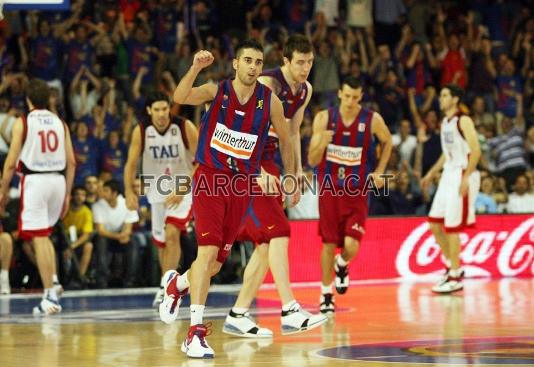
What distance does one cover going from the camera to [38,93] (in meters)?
12.8

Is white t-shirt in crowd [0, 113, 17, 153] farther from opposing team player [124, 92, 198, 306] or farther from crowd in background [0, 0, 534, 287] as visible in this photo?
opposing team player [124, 92, 198, 306]

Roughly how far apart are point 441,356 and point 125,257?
8.49 meters

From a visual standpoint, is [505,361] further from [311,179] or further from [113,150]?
[113,150]

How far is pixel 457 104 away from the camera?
600 inches

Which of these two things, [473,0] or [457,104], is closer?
[457,104]

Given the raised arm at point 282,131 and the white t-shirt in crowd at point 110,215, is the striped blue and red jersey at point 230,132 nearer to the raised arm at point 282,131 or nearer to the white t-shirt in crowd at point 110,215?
the raised arm at point 282,131

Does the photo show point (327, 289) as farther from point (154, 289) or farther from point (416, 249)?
point (416, 249)

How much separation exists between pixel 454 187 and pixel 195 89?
6.92 meters

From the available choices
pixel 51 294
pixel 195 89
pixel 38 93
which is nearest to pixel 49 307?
pixel 51 294

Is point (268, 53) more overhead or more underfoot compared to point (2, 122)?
more overhead

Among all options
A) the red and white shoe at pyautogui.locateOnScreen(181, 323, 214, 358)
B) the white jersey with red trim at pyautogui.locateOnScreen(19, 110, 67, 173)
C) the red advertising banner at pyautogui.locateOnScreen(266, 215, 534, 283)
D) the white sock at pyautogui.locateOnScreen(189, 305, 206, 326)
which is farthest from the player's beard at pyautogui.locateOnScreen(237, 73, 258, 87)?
the red advertising banner at pyautogui.locateOnScreen(266, 215, 534, 283)

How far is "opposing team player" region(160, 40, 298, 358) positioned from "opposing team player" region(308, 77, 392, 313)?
3196mm

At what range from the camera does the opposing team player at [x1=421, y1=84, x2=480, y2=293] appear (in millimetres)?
15070

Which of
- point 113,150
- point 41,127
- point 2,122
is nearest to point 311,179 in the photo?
point 113,150
